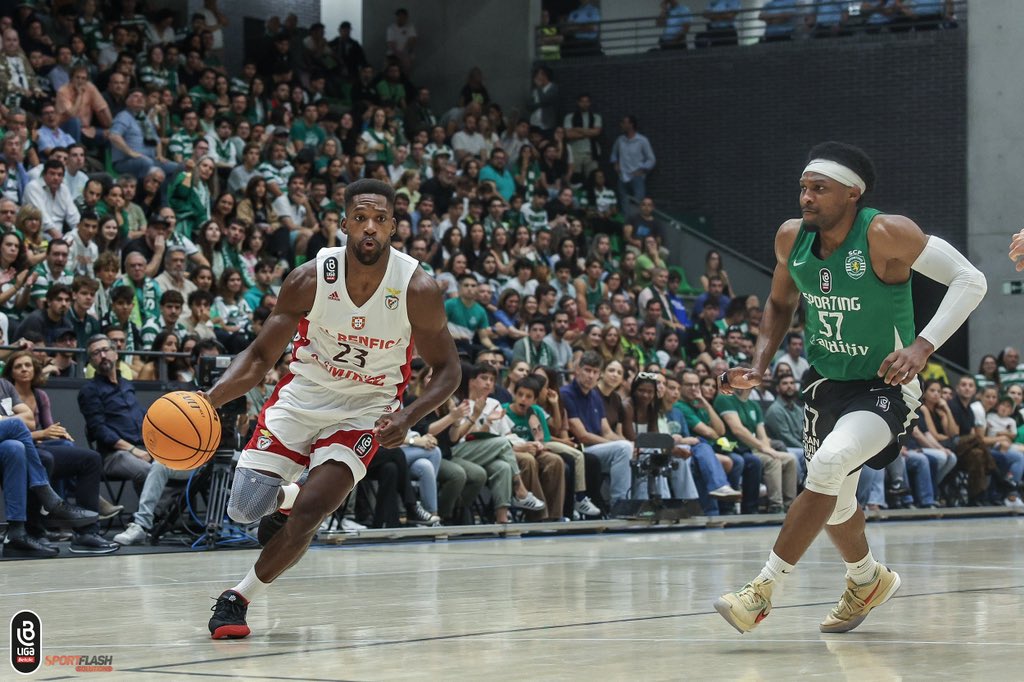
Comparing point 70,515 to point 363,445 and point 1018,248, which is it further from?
point 1018,248

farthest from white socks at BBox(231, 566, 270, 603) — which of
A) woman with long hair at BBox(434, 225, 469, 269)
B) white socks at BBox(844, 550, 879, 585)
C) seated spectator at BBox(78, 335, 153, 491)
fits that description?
woman with long hair at BBox(434, 225, 469, 269)

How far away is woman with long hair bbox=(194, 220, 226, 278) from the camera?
46.4 ft

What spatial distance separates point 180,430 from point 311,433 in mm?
551

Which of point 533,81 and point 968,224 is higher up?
point 533,81

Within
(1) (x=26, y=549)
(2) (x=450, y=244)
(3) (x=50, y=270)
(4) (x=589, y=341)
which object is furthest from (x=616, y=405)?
(1) (x=26, y=549)

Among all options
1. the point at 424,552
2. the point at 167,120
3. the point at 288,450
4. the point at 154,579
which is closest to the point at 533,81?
the point at 167,120

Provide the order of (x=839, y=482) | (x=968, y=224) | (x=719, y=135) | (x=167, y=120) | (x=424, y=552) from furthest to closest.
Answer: (x=719, y=135), (x=968, y=224), (x=167, y=120), (x=424, y=552), (x=839, y=482)

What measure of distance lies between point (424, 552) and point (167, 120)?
7.72m

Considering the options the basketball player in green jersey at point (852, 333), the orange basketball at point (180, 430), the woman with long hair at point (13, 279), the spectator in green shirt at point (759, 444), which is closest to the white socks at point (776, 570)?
the basketball player in green jersey at point (852, 333)

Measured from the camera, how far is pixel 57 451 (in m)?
10.5

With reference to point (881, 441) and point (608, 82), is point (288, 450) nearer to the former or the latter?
point (881, 441)

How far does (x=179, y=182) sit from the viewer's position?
1505 centimetres

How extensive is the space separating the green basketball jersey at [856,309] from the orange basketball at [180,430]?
262 cm

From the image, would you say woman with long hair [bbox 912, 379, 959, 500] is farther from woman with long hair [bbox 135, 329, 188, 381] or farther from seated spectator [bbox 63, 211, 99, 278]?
seated spectator [bbox 63, 211, 99, 278]
